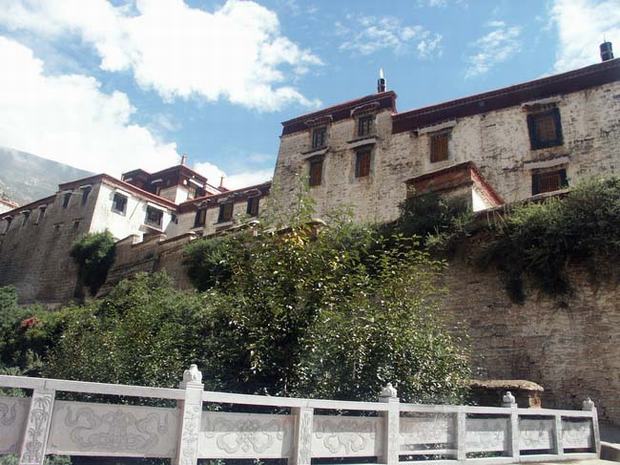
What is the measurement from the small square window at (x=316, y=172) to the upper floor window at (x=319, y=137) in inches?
33.9

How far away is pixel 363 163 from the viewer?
25.5 metres

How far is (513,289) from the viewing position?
472 inches

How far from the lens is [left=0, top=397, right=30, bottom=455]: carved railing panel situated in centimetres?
407

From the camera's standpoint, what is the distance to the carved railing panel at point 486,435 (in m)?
7.03

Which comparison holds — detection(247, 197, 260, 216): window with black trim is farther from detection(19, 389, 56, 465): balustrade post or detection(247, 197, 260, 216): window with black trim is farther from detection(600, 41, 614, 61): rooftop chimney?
detection(19, 389, 56, 465): balustrade post

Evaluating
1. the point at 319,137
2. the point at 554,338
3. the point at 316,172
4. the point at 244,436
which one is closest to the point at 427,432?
the point at 244,436

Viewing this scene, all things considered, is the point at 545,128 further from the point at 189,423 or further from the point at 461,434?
the point at 189,423

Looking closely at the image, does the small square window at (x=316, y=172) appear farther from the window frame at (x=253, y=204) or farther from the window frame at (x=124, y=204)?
the window frame at (x=124, y=204)

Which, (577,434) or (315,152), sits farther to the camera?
(315,152)

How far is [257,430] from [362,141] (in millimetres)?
21595

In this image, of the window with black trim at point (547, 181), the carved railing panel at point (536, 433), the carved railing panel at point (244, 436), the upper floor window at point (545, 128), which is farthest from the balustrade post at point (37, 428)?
the upper floor window at point (545, 128)

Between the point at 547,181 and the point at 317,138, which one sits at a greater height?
the point at 317,138

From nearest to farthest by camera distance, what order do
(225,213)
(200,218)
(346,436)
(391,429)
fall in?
(346,436)
(391,429)
(225,213)
(200,218)

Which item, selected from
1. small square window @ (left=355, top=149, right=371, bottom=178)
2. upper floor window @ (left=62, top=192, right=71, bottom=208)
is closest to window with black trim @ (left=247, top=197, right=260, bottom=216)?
small square window @ (left=355, top=149, right=371, bottom=178)
